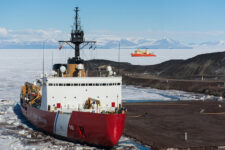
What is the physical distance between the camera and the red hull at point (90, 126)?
21.2 meters

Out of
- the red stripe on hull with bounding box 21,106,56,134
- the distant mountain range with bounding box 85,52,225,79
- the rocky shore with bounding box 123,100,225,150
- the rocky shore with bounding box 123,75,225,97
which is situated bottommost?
the rocky shore with bounding box 123,100,225,150

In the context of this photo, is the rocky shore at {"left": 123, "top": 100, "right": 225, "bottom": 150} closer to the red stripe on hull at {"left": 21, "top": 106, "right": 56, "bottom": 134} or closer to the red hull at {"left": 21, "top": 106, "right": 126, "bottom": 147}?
the red hull at {"left": 21, "top": 106, "right": 126, "bottom": 147}

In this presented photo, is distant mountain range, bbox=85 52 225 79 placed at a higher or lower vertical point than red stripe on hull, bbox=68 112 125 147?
higher

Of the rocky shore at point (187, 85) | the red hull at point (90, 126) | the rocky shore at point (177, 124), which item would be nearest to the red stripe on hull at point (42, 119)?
the red hull at point (90, 126)

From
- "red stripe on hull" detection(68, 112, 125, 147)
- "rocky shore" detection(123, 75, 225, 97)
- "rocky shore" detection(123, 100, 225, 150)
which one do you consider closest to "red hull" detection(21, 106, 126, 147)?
"red stripe on hull" detection(68, 112, 125, 147)

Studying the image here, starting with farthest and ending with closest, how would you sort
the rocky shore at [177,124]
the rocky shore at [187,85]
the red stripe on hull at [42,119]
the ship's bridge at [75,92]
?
1. the rocky shore at [187,85]
2. the ship's bridge at [75,92]
3. the red stripe on hull at [42,119]
4. the rocky shore at [177,124]

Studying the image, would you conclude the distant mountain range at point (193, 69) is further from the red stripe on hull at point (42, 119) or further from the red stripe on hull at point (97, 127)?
the red stripe on hull at point (97, 127)

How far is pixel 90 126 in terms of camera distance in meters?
21.7

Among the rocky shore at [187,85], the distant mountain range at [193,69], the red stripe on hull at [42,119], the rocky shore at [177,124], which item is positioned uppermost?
the distant mountain range at [193,69]

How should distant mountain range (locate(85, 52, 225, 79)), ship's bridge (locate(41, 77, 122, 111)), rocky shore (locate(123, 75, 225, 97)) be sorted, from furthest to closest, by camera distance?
distant mountain range (locate(85, 52, 225, 79)) → rocky shore (locate(123, 75, 225, 97)) → ship's bridge (locate(41, 77, 122, 111))

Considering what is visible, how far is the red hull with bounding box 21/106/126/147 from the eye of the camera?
21.2 metres

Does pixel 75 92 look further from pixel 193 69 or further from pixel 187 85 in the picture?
pixel 193 69

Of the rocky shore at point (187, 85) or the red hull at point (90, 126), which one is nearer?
the red hull at point (90, 126)

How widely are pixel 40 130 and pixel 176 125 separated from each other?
11.6 metres
